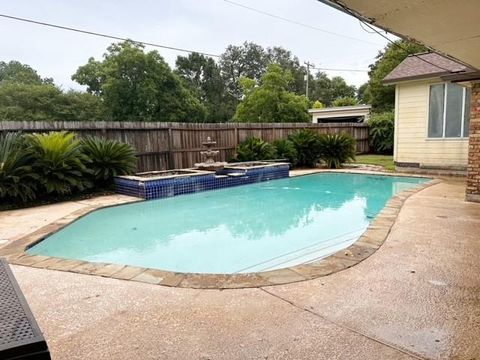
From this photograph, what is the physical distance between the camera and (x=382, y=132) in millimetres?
16719

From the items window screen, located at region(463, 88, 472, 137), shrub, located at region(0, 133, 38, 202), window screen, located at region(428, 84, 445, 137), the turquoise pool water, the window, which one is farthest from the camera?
window screen, located at region(428, 84, 445, 137)

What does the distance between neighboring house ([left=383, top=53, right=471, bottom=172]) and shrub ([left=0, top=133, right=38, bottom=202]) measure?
10004mm

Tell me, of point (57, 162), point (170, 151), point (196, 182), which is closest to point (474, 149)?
point (196, 182)

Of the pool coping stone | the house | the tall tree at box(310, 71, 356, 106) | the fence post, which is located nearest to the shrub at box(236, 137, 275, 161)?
the fence post

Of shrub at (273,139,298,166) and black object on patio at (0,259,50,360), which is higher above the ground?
shrub at (273,139,298,166)

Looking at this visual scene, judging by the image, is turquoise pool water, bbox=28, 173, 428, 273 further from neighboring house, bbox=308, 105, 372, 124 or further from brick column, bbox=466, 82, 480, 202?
neighboring house, bbox=308, 105, 372, 124

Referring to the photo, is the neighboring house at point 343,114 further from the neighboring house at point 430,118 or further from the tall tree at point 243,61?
the tall tree at point 243,61

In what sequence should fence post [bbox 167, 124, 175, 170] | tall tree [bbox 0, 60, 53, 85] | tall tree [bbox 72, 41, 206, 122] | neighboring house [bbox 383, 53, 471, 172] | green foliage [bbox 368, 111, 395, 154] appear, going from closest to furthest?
1. neighboring house [bbox 383, 53, 471, 172]
2. fence post [bbox 167, 124, 175, 170]
3. green foliage [bbox 368, 111, 395, 154]
4. tall tree [bbox 72, 41, 206, 122]
5. tall tree [bbox 0, 60, 53, 85]

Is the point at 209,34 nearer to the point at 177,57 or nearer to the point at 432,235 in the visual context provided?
the point at 177,57

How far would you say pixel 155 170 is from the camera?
9812 mm

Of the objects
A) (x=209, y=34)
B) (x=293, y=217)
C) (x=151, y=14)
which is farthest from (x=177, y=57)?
(x=293, y=217)

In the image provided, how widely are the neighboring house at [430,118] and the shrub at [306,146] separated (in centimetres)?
280

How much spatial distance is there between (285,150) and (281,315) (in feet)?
33.9

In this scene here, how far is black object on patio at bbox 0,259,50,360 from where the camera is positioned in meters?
1.09
